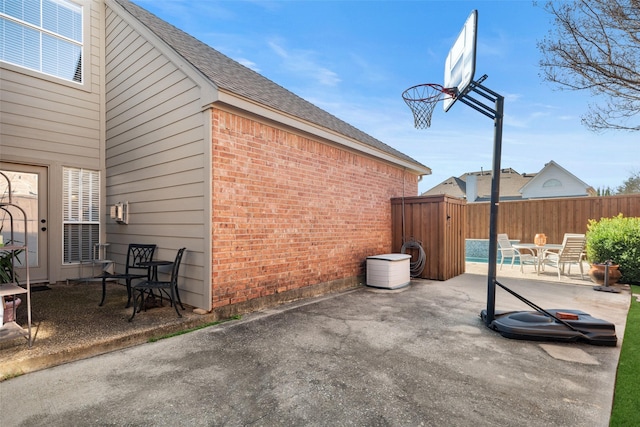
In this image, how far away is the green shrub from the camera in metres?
6.71

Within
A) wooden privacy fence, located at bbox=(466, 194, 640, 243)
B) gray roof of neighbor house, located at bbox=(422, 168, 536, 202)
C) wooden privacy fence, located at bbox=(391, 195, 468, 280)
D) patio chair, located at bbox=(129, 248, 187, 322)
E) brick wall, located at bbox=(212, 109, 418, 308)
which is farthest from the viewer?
gray roof of neighbor house, located at bbox=(422, 168, 536, 202)

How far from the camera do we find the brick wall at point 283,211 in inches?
165

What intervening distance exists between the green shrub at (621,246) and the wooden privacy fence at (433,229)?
292 centimetres

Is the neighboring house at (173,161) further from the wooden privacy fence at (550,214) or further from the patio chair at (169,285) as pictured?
the wooden privacy fence at (550,214)

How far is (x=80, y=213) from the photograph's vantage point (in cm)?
604

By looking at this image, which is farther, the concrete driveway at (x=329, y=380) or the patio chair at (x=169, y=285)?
the patio chair at (x=169, y=285)

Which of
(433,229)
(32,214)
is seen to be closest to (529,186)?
(433,229)

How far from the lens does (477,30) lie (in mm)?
3703

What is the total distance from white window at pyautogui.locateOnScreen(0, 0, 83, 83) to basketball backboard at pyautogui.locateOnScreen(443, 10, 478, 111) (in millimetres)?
6896

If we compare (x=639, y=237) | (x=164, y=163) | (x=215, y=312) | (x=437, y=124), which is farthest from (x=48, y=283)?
(x=639, y=237)

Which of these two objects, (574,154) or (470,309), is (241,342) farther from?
(574,154)

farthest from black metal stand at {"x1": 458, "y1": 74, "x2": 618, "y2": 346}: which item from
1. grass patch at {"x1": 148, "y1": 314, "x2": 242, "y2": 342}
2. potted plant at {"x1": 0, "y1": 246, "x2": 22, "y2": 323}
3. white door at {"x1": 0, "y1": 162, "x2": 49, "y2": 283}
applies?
white door at {"x1": 0, "y1": 162, "x2": 49, "y2": 283}

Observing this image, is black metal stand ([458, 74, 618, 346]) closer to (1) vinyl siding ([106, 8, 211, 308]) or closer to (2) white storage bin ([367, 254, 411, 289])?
(2) white storage bin ([367, 254, 411, 289])

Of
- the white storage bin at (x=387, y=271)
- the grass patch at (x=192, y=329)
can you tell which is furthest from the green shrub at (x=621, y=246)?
the grass patch at (x=192, y=329)
